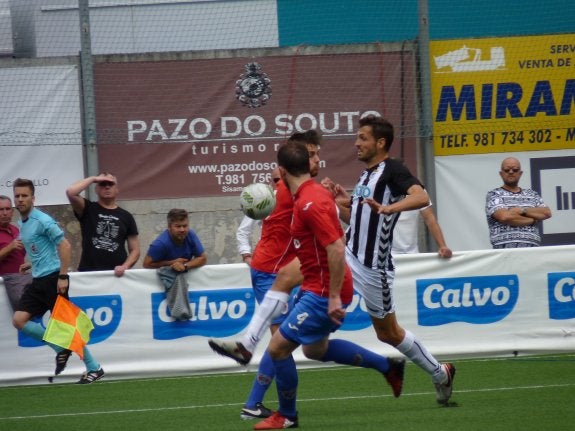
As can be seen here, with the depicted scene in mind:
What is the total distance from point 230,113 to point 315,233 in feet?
25.9

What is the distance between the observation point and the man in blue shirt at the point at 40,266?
11398 mm

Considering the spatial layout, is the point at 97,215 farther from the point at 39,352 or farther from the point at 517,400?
the point at 517,400

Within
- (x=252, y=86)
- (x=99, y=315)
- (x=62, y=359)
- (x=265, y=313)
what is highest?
(x=252, y=86)

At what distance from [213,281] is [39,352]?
1.93 meters

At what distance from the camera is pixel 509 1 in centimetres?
1588

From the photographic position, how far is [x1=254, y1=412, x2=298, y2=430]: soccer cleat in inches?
314

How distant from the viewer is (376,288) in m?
8.55

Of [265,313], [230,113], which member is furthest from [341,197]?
[230,113]

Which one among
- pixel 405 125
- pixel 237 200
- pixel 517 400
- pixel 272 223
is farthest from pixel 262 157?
pixel 517 400

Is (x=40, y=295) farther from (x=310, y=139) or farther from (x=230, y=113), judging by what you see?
(x=230, y=113)

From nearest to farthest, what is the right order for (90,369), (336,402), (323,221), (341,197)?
(323,221), (341,197), (336,402), (90,369)

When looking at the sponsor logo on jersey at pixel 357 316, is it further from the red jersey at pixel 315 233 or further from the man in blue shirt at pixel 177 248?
the red jersey at pixel 315 233

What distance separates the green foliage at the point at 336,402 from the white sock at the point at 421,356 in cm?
28

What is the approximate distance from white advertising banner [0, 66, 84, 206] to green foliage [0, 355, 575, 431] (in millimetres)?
3689
